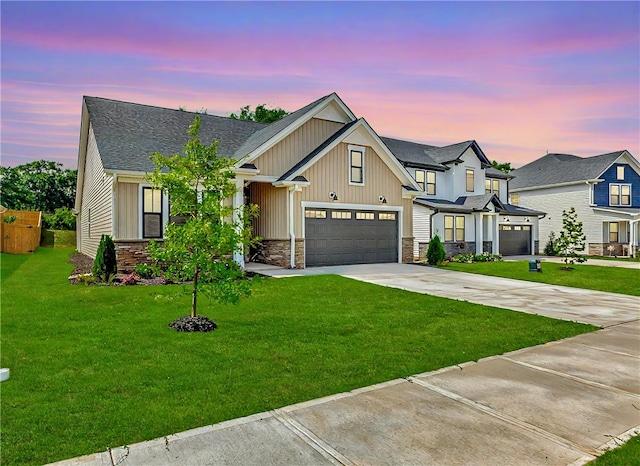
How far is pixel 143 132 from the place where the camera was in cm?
1625

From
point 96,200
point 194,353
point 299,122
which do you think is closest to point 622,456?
point 194,353

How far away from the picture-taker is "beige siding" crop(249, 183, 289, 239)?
648 inches

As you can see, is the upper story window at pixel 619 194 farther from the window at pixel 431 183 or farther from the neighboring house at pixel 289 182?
the neighboring house at pixel 289 182

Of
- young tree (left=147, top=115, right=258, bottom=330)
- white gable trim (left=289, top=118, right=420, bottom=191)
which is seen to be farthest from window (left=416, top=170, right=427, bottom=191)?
young tree (left=147, top=115, right=258, bottom=330)

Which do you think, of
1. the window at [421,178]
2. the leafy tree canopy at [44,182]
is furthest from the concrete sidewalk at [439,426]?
the leafy tree canopy at [44,182]

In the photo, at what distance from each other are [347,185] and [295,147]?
111 inches

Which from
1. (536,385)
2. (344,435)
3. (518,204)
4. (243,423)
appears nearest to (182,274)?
(243,423)

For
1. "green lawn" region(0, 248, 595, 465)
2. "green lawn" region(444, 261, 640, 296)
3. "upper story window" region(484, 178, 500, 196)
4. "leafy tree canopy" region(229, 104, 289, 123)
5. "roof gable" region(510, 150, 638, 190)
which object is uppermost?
"leafy tree canopy" region(229, 104, 289, 123)

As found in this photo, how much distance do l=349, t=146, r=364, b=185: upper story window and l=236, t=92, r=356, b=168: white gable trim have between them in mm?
1812

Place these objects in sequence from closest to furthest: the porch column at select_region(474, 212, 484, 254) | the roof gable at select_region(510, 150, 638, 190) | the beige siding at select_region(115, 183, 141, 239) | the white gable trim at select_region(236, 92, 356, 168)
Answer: the beige siding at select_region(115, 183, 141, 239) → the white gable trim at select_region(236, 92, 356, 168) → the porch column at select_region(474, 212, 484, 254) → the roof gable at select_region(510, 150, 638, 190)

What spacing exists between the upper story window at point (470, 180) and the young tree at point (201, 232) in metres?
22.6

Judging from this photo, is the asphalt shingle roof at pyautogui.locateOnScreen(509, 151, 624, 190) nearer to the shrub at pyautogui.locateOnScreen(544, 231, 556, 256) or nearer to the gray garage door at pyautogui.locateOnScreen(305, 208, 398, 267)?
the shrub at pyautogui.locateOnScreen(544, 231, 556, 256)

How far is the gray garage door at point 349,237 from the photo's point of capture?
16859 millimetres

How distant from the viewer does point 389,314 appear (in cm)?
823
